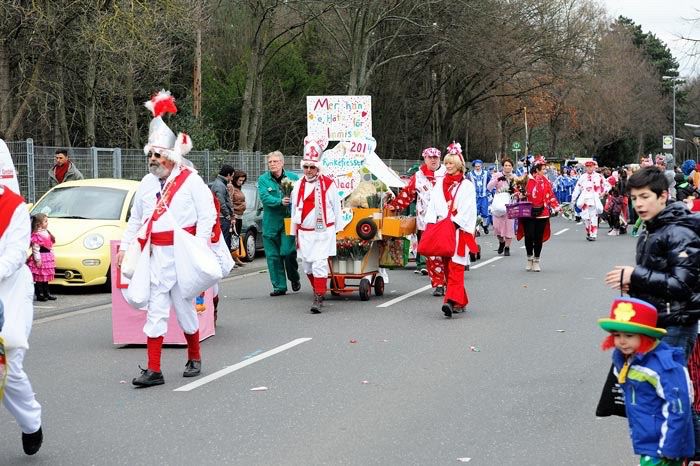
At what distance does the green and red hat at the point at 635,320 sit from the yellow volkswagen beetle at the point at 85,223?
1136 cm

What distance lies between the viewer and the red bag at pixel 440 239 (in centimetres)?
1269

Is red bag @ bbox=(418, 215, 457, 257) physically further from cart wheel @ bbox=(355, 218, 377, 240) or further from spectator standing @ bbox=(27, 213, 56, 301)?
spectator standing @ bbox=(27, 213, 56, 301)

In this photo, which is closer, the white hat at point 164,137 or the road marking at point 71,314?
the white hat at point 164,137

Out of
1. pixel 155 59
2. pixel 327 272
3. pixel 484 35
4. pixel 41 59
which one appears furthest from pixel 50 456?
pixel 484 35

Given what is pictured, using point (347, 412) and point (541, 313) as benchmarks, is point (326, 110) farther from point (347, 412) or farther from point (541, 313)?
point (347, 412)

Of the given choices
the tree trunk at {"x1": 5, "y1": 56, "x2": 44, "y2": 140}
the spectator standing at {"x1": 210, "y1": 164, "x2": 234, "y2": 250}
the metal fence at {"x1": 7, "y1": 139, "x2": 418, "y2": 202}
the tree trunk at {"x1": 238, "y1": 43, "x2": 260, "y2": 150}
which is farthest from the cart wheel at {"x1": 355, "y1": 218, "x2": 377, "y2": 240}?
the tree trunk at {"x1": 238, "y1": 43, "x2": 260, "y2": 150}

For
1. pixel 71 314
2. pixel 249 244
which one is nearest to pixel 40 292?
pixel 71 314

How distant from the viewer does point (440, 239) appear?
1278 centimetres

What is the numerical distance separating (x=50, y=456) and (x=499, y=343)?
5.28m

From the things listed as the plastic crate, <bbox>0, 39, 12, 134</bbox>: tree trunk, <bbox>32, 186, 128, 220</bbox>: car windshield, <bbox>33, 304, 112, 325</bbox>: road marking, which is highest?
<bbox>0, 39, 12, 134</bbox>: tree trunk

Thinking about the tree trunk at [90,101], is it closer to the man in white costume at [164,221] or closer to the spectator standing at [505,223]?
the spectator standing at [505,223]

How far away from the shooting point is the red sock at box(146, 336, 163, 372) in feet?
28.1

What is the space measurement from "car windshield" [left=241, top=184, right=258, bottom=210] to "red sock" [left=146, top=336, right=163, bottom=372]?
13181mm

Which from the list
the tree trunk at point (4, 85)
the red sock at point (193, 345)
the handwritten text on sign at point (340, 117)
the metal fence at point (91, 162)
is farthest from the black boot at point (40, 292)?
the tree trunk at point (4, 85)
